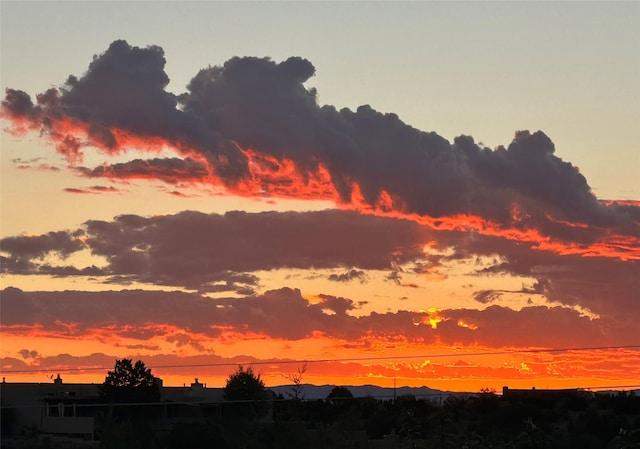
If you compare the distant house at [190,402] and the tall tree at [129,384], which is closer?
the distant house at [190,402]

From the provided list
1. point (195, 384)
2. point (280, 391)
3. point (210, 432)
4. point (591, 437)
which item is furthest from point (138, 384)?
point (591, 437)

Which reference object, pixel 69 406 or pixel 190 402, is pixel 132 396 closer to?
pixel 190 402

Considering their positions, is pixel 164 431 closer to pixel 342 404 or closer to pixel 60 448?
pixel 60 448

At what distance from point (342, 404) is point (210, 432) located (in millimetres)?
47211

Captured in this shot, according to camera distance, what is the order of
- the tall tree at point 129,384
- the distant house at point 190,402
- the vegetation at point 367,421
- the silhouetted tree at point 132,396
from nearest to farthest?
the vegetation at point 367,421, the silhouetted tree at point 132,396, the distant house at point 190,402, the tall tree at point 129,384

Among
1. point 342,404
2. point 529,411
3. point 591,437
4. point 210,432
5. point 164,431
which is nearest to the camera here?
point 210,432

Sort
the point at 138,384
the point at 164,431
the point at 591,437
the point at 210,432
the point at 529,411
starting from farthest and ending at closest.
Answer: the point at 138,384 < the point at 529,411 < the point at 591,437 < the point at 164,431 < the point at 210,432

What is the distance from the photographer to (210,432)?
293 feet

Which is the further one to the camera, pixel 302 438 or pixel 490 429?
pixel 490 429

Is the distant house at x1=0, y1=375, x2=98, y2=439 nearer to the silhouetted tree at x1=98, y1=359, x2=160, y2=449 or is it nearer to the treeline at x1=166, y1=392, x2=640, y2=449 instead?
the silhouetted tree at x1=98, y1=359, x2=160, y2=449

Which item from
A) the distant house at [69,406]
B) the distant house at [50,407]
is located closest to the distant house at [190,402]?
the distant house at [69,406]

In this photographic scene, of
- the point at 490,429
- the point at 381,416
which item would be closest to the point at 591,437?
the point at 490,429

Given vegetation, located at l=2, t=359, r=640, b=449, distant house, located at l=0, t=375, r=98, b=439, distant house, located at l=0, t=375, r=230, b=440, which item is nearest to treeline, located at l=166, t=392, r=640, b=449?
vegetation, located at l=2, t=359, r=640, b=449

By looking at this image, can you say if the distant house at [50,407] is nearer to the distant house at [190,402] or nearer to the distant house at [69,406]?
the distant house at [69,406]
